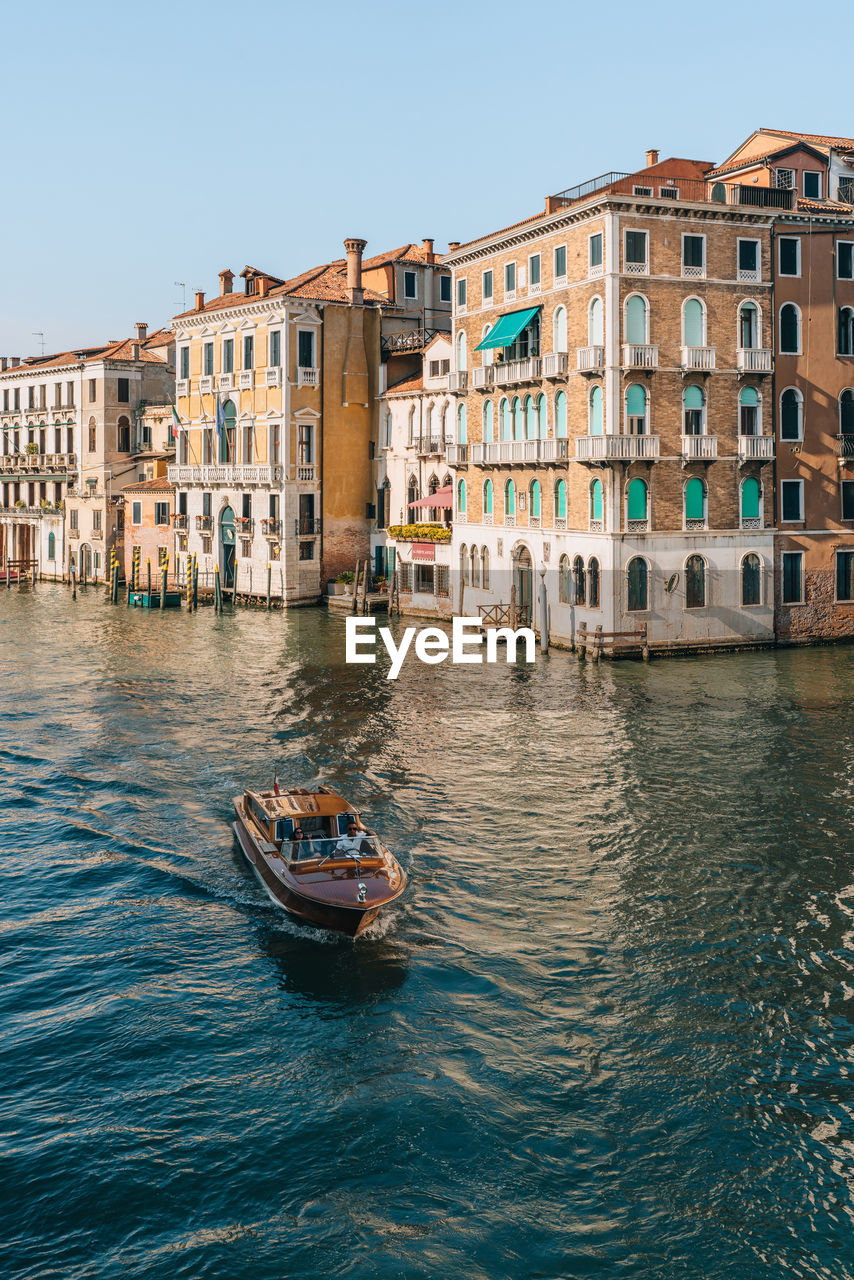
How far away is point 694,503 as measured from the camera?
45.6m

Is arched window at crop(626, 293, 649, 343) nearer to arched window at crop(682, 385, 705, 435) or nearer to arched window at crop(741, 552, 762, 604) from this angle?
arched window at crop(682, 385, 705, 435)

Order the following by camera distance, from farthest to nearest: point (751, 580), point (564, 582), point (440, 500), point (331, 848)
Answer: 1. point (440, 500)
2. point (564, 582)
3. point (751, 580)
4. point (331, 848)

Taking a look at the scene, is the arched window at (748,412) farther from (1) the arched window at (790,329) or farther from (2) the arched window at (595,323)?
(2) the arched window at (595,323)

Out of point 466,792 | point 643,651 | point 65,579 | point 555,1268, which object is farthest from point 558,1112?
point 65,579

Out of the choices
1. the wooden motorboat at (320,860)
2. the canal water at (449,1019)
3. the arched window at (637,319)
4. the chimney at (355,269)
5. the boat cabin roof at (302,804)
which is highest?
the chimney at (355,269)

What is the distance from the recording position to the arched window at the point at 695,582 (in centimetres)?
4538

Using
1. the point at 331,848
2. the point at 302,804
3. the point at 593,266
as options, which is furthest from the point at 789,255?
the point at 331,848

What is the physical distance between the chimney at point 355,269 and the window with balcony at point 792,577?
29.6 metres

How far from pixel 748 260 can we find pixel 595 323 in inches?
251

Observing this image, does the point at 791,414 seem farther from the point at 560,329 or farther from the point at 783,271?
the point at 560,329

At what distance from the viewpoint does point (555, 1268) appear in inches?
468

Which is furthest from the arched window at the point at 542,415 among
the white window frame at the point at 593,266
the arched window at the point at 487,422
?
the white window frame at the point at 593,266

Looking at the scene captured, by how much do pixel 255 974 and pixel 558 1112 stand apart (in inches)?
226

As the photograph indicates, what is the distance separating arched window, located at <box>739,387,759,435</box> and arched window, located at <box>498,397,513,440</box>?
10.1m
